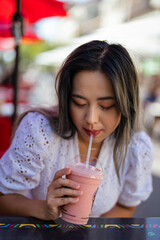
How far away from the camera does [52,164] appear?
1.53 m

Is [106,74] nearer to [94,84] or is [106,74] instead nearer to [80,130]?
[94,84]

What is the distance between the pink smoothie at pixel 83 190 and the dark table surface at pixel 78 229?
1.6 inches

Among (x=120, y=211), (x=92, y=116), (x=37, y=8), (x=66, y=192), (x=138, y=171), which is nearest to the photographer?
(x=66, y=192)

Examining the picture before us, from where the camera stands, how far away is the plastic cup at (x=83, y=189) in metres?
1.06

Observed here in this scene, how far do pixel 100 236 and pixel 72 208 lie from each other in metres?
0.13

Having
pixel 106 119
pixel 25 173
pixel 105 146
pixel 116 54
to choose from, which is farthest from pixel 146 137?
pixel 25 173

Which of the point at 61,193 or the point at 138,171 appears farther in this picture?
the point at 138,171

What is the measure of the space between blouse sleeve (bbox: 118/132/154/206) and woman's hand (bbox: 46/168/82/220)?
64 cm

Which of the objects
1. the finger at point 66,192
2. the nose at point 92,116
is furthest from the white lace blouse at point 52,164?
the finger at point 66,192

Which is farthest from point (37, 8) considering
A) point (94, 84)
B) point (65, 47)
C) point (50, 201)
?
point (65, 47)

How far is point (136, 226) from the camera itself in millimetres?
1176

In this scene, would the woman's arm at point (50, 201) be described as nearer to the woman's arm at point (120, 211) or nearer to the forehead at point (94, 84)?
the forehead at point (94, 84)

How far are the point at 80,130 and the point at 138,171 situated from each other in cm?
45

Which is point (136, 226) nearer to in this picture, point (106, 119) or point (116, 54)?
point (106, 119)
